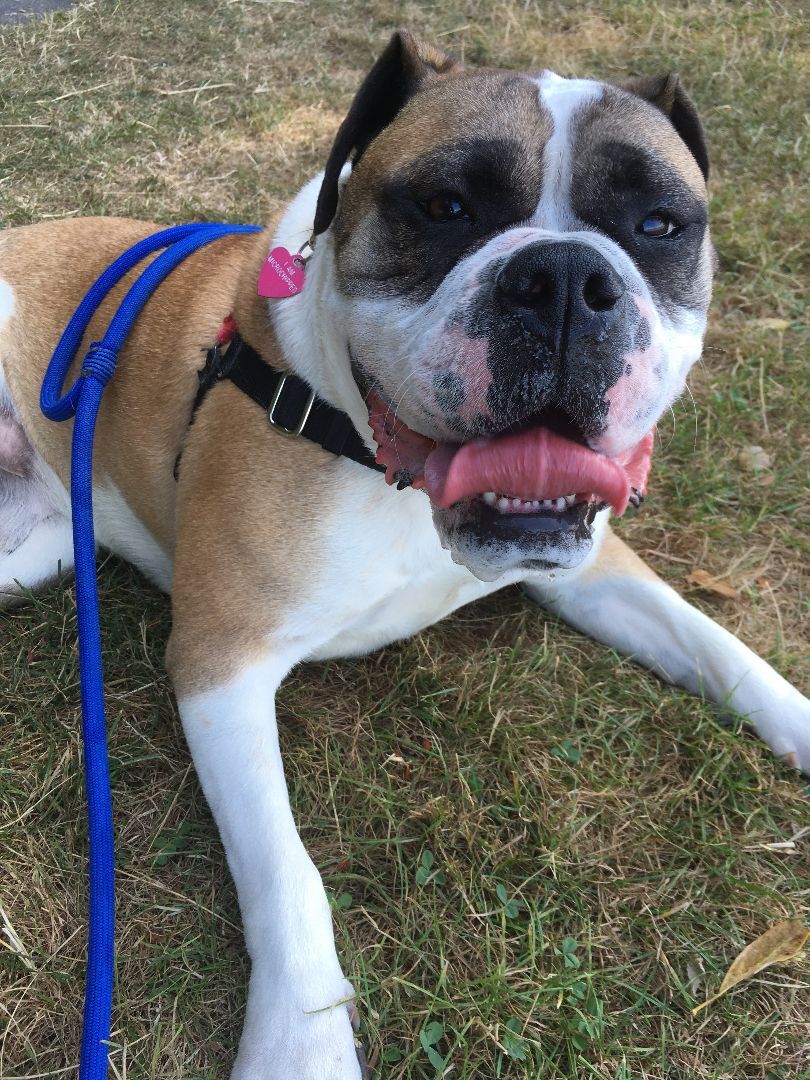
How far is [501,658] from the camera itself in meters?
2.77

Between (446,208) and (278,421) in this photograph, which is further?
(278,421)

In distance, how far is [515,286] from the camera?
1.61m

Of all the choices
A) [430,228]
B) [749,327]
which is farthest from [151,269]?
[749,327]

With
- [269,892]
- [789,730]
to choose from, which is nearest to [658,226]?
[789,730]

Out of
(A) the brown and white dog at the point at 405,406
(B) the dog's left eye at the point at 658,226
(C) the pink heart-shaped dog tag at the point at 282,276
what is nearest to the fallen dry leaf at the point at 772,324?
(A) the brown and white dog at the point at 405,406

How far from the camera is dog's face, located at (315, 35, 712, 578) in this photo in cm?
163

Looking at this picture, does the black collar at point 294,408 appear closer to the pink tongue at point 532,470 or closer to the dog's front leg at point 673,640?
the pink tongue at point 532,470

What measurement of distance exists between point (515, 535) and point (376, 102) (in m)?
1.16

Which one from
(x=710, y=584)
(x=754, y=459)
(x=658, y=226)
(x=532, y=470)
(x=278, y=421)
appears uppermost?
(x=658, y=226)

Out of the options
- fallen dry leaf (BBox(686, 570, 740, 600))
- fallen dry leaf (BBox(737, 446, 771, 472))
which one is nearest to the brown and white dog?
fallen dry leaf (BBox(686, 570, 740, 600))

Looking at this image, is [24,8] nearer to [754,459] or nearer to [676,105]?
[676,105]

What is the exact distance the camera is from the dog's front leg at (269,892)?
1.86 metres

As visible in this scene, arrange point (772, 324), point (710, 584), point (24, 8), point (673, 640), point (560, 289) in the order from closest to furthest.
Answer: point (560, 289)
point (673, 640)
point (710, 584)
point (772, 324)
point (24, 8)

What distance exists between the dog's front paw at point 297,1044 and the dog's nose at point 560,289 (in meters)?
1.50
